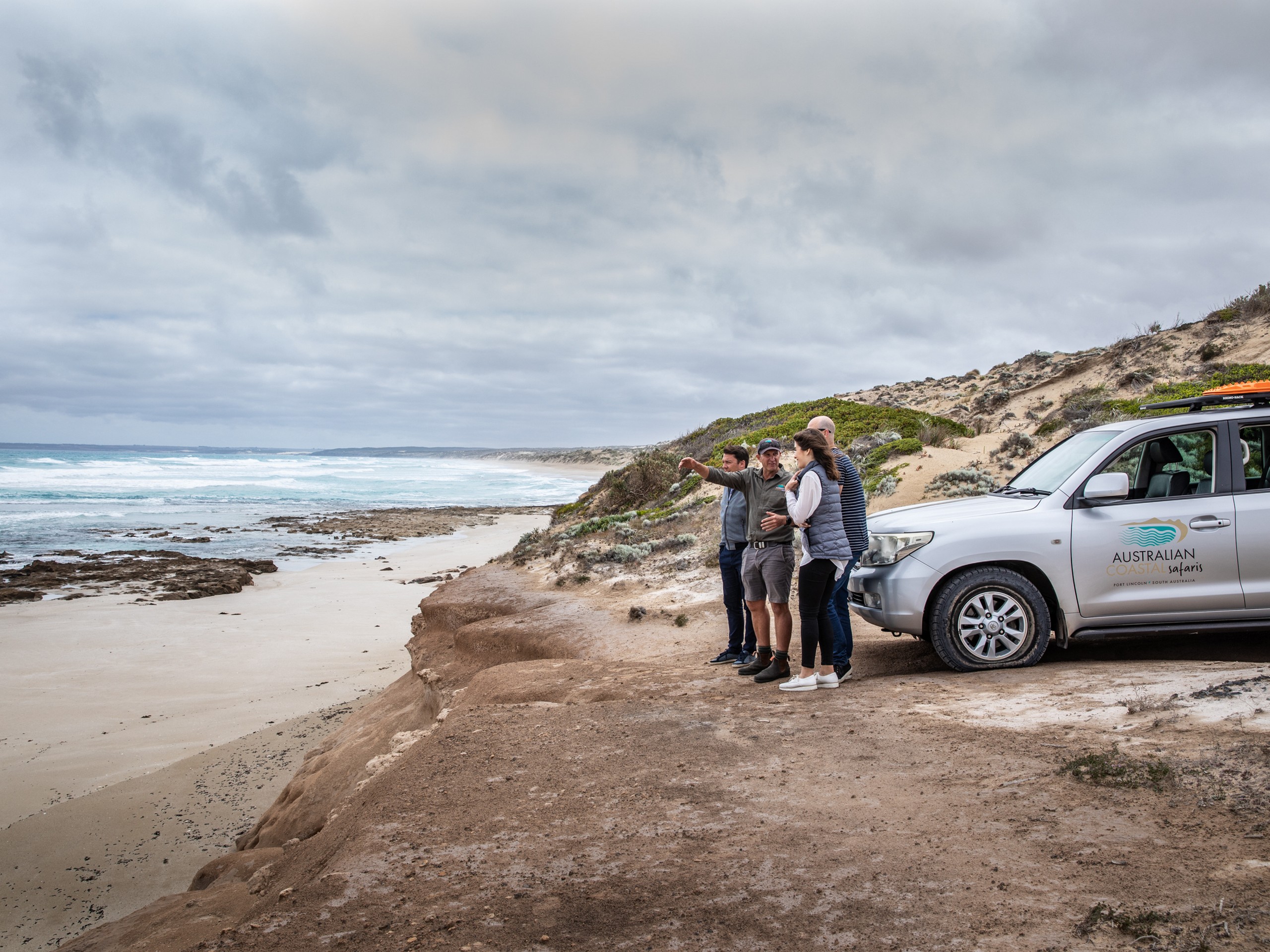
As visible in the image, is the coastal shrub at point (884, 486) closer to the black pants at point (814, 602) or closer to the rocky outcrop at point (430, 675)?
the rocky outcrop at point (430, 675)

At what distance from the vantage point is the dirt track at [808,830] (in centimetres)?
265

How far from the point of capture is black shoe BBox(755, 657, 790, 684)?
6.03 metres

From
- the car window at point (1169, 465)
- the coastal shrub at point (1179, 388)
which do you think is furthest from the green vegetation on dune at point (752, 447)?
the car window at point (1169, 465)

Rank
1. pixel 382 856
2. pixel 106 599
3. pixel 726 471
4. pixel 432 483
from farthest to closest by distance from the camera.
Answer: pixel 432 483
pixel 106 599
pixel 726 471
pixel 382 856

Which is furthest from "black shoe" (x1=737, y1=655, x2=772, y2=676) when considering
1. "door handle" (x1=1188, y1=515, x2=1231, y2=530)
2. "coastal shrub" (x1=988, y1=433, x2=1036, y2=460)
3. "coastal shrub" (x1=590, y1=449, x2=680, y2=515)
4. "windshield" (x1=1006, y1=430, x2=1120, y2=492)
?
"coastal shrub" (x1=590, y1=449, x2=680, y2=515)

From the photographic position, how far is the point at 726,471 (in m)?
6.94

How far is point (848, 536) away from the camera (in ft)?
19.5

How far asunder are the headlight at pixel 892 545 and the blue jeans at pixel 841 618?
0.18 m

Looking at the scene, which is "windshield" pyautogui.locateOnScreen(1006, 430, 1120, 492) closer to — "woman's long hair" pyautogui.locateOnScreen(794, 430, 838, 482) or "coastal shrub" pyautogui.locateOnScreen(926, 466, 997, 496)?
"woman's long hair" pyautogui.locateOnScreen(794, 430, 838, 482)

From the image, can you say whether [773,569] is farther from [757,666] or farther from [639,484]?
[639,484]

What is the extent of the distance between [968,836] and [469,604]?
793cm

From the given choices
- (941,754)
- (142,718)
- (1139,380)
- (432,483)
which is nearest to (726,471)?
(941,754)

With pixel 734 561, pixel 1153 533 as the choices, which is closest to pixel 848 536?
pixel 734 561

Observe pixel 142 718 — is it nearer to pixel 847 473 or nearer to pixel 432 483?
pixel 847 473
